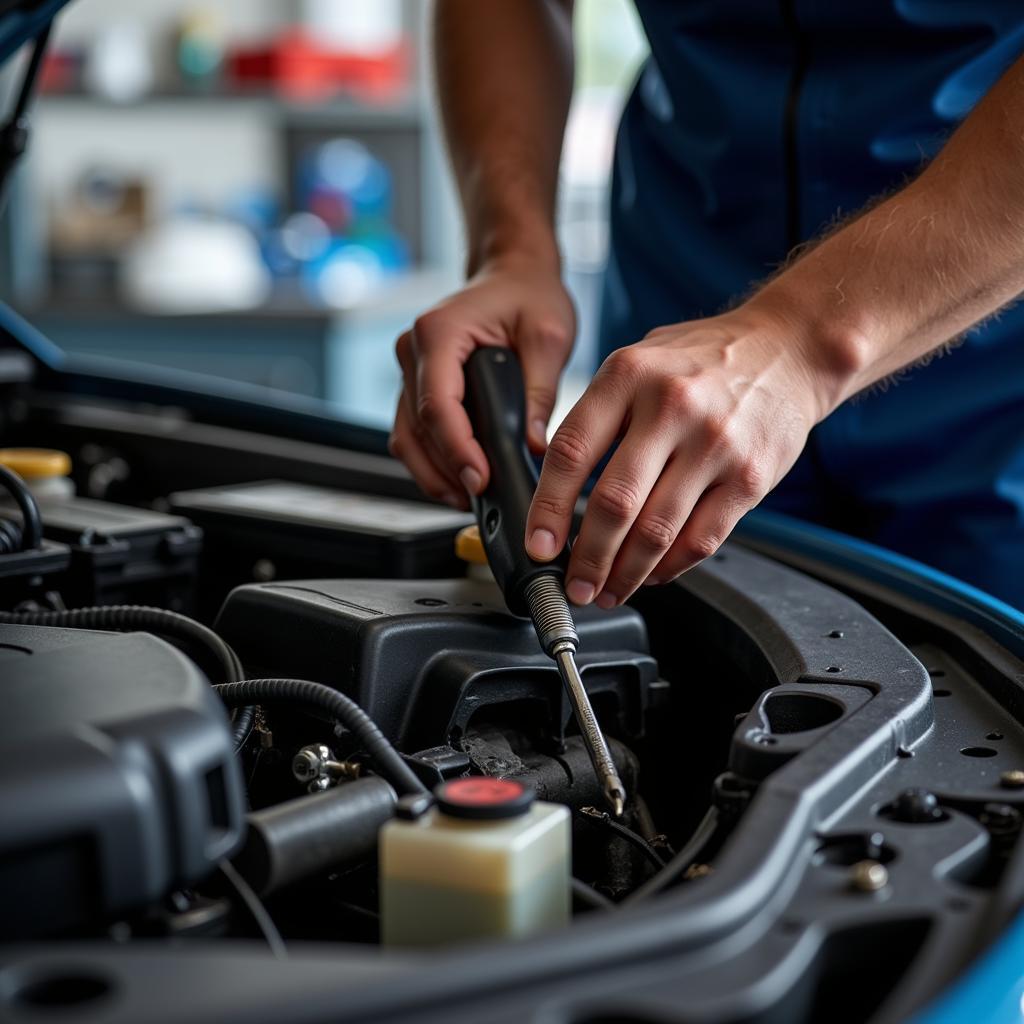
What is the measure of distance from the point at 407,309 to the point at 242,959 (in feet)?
10.1

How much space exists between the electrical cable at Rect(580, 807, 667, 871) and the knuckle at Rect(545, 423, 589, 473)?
0.58 ft

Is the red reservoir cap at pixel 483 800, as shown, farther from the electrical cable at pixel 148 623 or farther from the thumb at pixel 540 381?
the thumb at pixel 540 381

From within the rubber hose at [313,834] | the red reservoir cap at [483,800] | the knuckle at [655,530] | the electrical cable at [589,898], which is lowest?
the electrical cable at [589,898]

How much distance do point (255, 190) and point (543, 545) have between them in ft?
11.9

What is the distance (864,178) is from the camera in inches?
43.8

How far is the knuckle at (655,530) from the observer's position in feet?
2.30

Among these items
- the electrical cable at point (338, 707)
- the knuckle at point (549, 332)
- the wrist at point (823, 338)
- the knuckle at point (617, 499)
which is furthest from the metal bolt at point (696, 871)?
the knuckle at point (549, 332)

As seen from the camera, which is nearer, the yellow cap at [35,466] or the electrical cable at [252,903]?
the electrical cable at [252,903]

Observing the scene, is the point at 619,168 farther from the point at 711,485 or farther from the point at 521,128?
the point at 711,485

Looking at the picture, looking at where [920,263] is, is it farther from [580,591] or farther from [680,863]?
[680,863]

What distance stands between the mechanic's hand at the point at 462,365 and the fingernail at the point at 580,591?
150 millimetres

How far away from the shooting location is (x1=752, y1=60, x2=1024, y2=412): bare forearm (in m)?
0.76

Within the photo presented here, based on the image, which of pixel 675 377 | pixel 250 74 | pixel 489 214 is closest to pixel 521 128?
pixel 489 214

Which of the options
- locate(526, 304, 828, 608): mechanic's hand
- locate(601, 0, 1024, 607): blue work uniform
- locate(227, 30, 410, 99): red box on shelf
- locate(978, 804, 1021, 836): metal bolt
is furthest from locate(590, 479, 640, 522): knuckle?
locate(227, 30, 410, 99): red box on shelf
